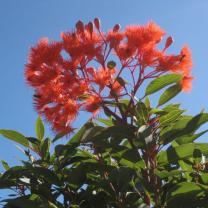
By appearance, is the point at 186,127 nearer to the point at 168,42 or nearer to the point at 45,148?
the point at 168,42

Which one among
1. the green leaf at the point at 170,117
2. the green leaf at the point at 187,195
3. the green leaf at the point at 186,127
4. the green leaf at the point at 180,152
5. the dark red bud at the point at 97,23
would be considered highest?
the dark red bud at the point at 97,23

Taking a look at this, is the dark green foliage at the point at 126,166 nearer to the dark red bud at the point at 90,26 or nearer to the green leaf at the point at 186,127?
the green leaf at the point at 186,127

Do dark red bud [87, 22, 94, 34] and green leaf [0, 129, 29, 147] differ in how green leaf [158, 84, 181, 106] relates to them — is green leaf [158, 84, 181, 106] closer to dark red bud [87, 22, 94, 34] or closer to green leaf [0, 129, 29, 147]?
dark red bud [87, 22, 94, 34]

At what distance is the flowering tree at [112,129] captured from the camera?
9.56 feet

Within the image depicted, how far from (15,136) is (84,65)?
745 millimetres

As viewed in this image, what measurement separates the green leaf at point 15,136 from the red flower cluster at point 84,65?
37 cm

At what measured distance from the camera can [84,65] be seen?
3.01 metres

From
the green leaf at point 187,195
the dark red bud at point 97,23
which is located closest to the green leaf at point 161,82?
the dark red bud at point 97,23

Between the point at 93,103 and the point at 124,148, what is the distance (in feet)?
1.10

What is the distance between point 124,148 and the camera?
9.92 ft

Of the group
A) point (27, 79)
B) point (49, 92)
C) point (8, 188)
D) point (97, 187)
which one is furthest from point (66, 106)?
point (8, 188)

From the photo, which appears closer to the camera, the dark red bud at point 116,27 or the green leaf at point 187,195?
the green leaf at point 187,195

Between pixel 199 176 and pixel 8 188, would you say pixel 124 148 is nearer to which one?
pixel 199 176

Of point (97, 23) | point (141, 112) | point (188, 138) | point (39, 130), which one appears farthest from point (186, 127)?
point (39, 130)
